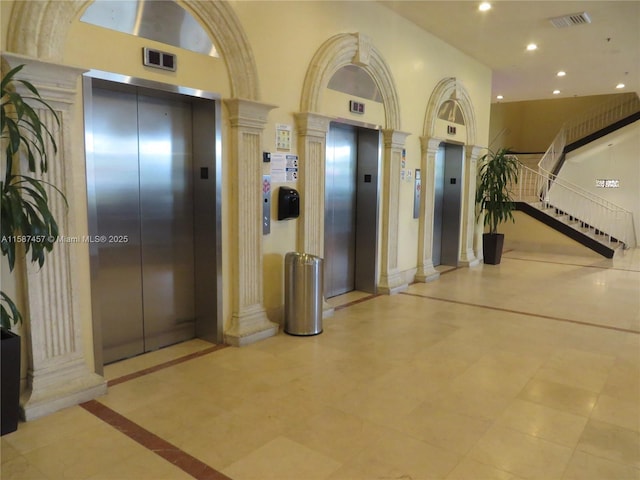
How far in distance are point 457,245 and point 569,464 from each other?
630cm

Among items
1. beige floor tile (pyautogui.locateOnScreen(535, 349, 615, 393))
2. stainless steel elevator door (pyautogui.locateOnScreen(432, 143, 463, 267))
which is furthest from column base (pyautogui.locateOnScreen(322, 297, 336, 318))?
stainless steel elevator door (pyautogui.locateOnScreen(432, 143, 463, 267))

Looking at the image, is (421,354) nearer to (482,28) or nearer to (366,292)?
(366,292)

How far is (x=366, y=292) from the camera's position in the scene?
256 inches

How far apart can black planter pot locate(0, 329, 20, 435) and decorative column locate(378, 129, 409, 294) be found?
14.8ft

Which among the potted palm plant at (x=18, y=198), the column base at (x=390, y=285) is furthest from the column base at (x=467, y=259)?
the potted palm plant at (x=18, y=198)

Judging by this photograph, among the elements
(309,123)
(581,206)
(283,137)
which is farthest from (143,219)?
(581,206)

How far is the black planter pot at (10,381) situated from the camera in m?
2.71

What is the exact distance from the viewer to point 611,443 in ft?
9.13

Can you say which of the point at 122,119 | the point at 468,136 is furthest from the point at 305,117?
the point at 468,136

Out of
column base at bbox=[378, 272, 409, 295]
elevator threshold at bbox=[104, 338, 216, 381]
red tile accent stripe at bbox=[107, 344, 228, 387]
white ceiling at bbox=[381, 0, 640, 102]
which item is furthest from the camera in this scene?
column base at bbox=[378, 272, 409, 295]

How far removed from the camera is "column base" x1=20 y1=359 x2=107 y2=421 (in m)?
2.97

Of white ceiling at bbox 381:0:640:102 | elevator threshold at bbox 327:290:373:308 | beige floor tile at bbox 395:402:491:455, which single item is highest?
white ceiling at bbox 381:0:640:102

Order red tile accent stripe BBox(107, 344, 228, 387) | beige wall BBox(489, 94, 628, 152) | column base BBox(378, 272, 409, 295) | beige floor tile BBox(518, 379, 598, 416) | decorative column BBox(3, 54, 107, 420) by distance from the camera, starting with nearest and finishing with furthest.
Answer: decorative column BBox(3, 54, 107, 420)
beige floor tile BBox(518, 379, 598, 416)
red tile accent stripe BBox(107, 344, 228, 387)
column base BBox(378, 272, 409, 295)
beige wall BBox(489, 94, 628, 152)

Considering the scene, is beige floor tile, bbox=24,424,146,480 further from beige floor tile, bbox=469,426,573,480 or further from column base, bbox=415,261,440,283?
column base, bbox=415,261,440,283
